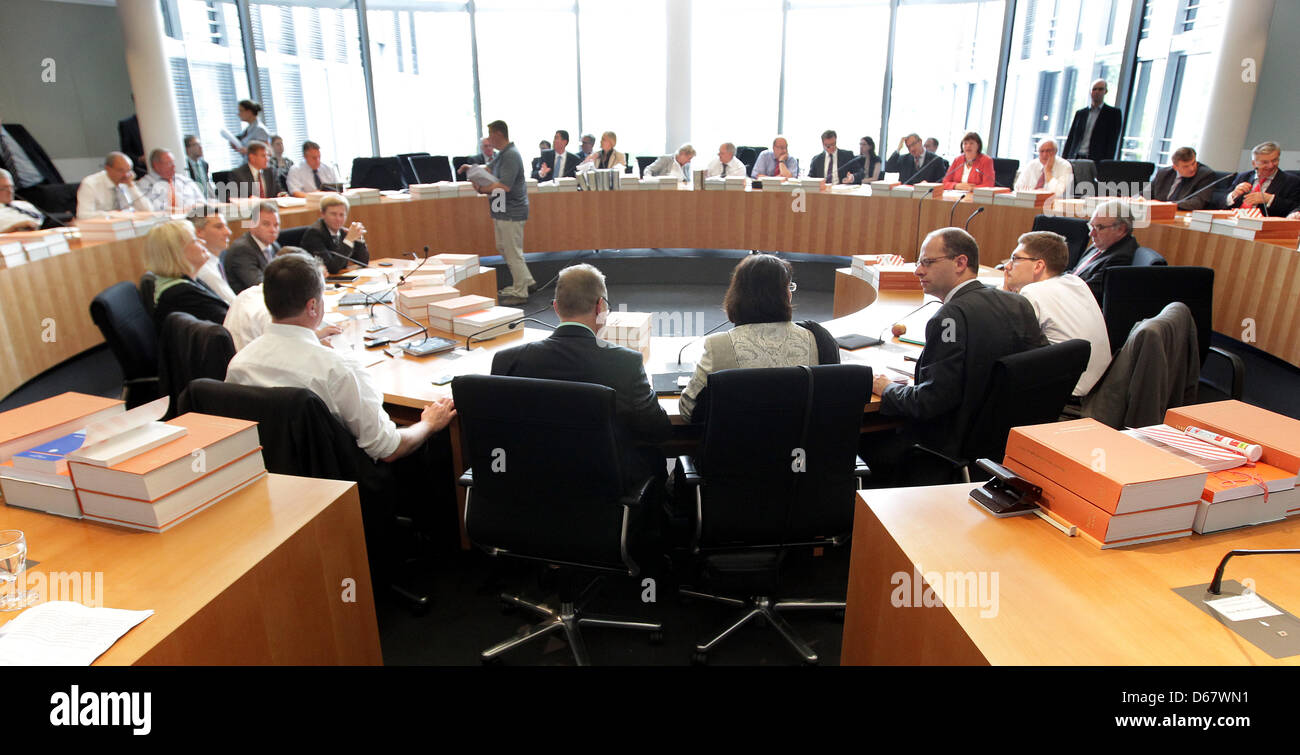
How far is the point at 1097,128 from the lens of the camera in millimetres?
7449

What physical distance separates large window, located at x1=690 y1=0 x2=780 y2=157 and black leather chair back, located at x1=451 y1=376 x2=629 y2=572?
26.2ft

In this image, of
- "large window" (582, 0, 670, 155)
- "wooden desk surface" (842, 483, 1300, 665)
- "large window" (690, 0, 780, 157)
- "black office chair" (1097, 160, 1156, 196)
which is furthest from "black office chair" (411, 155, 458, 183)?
"wooden desk surface" (842, 483, 1300, 665)

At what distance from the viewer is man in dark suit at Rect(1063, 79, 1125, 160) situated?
291 inches

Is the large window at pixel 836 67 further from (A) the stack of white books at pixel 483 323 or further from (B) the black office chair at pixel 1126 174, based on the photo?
(A) the stack of white books at pixel 483 323

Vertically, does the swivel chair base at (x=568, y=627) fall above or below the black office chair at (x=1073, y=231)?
below

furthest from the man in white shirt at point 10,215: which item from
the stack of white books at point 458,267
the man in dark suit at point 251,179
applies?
the stack of white books at point 458,267

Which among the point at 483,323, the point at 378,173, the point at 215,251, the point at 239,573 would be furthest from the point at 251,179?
the point at 239,573

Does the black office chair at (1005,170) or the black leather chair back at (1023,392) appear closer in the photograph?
the black leather chair back at (1023,392)

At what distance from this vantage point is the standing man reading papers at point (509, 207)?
6.72 metres

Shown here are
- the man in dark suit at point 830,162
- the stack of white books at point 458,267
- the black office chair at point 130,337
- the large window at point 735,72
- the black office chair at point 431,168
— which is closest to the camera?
the black office chair at point 130,337

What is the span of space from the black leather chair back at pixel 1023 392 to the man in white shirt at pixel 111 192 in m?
6.20

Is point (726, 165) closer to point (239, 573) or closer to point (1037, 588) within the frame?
point (1037, 588)

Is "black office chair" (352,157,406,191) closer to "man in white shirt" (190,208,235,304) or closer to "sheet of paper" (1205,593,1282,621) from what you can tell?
"man in white shirt" (190,208,235,304)
